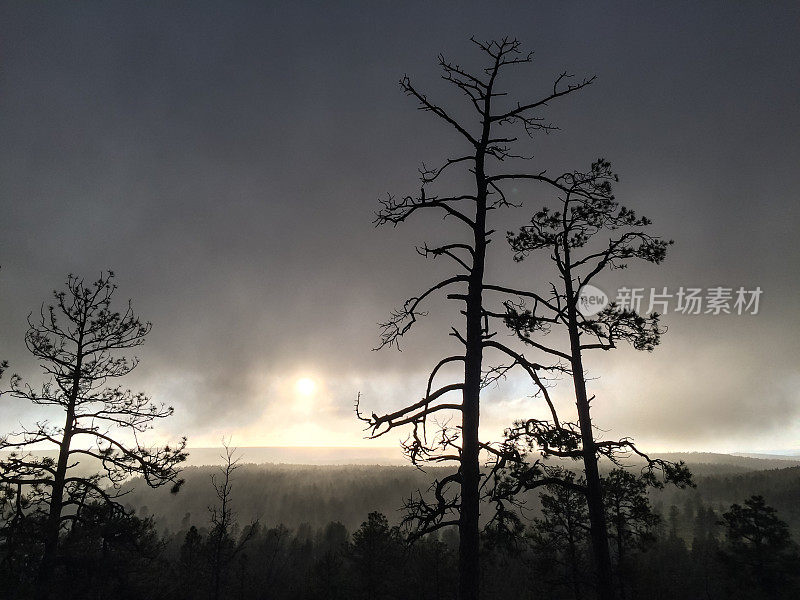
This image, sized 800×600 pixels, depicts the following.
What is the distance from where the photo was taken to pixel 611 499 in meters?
17.9

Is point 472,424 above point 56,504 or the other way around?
above

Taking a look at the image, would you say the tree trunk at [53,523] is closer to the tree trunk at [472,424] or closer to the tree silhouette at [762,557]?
the tree trunk at [472,424]

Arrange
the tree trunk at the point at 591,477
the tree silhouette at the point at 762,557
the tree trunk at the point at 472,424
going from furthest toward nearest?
the tree silhouette at the point at 762,557, the tree trunk at the point at 591,477, the tree trunk at the point at 472,424

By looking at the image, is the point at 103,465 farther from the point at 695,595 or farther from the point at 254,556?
the point at 254,556

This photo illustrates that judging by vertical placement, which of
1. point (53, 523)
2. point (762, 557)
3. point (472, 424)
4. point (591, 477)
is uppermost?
point (472, 424)

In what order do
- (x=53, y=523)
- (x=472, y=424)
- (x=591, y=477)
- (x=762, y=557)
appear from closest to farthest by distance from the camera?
(x=472, y=424) < (x=591, y=477) < (x=53, y=523) < (x=762, y=557)

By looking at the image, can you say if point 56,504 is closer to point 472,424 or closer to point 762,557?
point 472,424

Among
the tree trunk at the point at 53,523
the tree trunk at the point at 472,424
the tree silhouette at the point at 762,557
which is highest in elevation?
the tree trunk at the point at 472,424

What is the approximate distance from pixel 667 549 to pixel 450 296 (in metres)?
125

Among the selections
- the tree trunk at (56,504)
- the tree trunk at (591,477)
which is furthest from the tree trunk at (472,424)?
the tree trunk at (56,504)

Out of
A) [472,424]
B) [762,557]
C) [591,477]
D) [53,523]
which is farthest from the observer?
[762,557]

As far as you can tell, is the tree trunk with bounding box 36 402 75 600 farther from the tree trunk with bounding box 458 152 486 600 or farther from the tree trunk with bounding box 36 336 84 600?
the tree trunk with bounding box 458 152 486 600

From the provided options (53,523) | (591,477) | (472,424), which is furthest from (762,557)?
(53,523)

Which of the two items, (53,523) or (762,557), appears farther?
(762,557)
